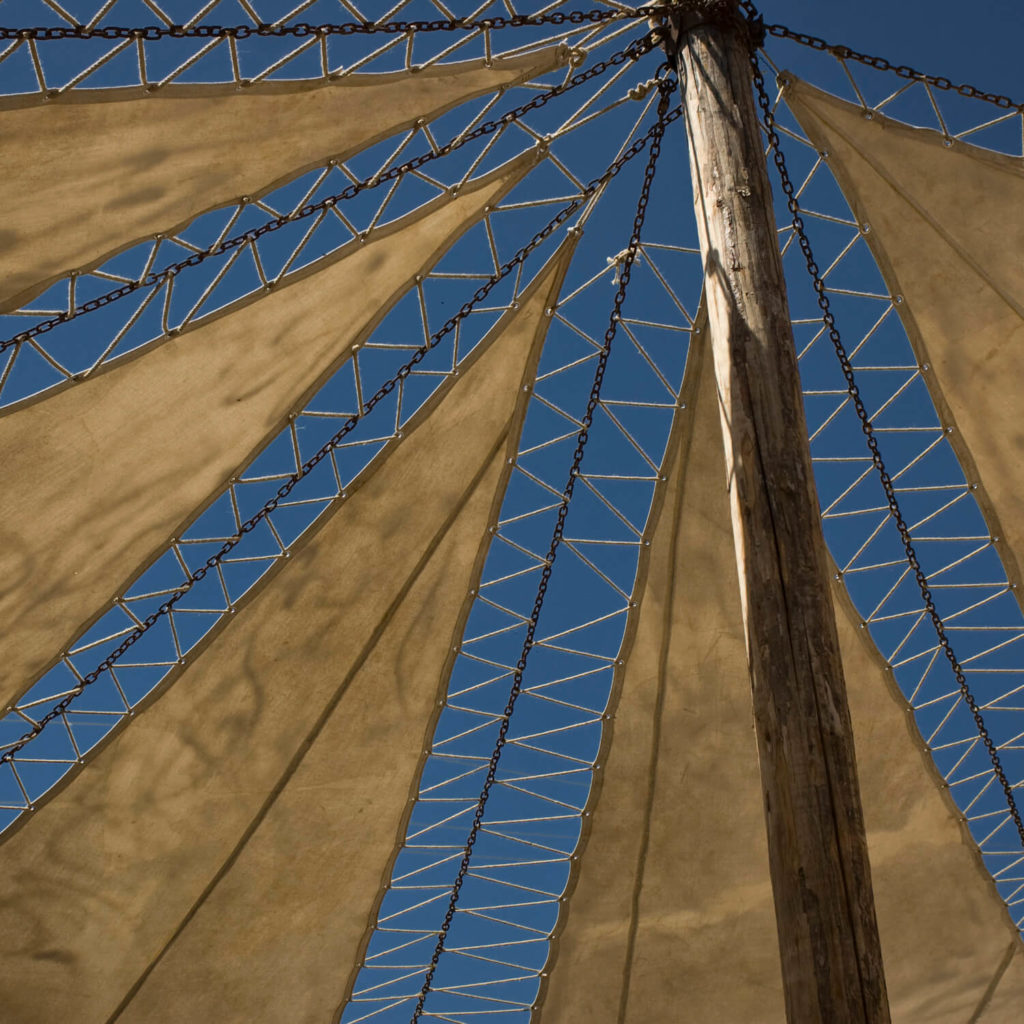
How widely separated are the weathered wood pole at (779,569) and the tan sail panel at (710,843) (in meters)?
5.29

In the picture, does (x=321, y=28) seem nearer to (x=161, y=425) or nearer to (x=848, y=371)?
(x=161, y=425)

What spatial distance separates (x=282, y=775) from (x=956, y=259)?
10457mm

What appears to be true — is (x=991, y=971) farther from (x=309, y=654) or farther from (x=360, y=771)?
(x=309, y=654)

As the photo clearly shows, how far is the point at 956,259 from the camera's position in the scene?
15844 millimetres

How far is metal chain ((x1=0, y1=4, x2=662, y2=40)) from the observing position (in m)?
11.7

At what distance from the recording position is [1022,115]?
1502cm

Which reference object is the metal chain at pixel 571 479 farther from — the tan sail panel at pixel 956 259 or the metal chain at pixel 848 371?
the tan sail panel at pixel 956 259

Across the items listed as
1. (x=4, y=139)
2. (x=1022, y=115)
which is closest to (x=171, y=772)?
(x=4, y=139)

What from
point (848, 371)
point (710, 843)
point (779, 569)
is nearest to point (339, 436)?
point (848, 371)

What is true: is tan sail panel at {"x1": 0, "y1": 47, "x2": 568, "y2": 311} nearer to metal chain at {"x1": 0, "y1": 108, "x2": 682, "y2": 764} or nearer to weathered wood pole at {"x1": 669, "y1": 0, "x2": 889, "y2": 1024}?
metal chain at {"x1": 0, "y1": 108, "x2": 682, "y2": 764}

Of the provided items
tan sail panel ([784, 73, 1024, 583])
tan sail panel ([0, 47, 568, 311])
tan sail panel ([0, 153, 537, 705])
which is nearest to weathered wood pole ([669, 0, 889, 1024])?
tan sail panel ([0, 47, 568, 311])

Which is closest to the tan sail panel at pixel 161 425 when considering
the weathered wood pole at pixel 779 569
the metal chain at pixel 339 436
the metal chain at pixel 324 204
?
the metal chain at pixel 339 436

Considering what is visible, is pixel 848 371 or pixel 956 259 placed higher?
pixel 956 259

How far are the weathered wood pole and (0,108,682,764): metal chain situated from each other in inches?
122
